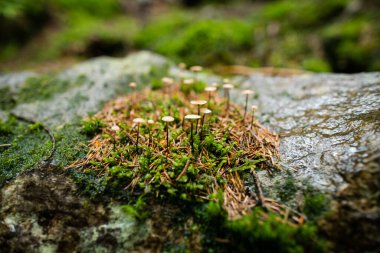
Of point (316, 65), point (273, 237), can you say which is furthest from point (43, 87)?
point (316, 65)

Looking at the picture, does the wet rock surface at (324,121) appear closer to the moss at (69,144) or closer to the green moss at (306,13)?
the moss at (69,144)

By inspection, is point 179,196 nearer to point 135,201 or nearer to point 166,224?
point 166,224

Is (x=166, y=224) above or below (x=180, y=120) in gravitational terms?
below

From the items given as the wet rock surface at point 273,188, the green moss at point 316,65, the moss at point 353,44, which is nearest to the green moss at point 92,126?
the wet rock surface at point 273,188

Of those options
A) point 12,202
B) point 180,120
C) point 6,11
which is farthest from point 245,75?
point 6,11

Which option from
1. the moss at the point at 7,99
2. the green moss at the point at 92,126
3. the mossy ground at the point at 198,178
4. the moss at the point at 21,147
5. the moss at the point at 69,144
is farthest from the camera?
the moss at the point at 7,99

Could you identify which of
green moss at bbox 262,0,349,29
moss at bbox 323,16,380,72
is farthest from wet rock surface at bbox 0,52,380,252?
green moss at bbox 262,0,349,29
